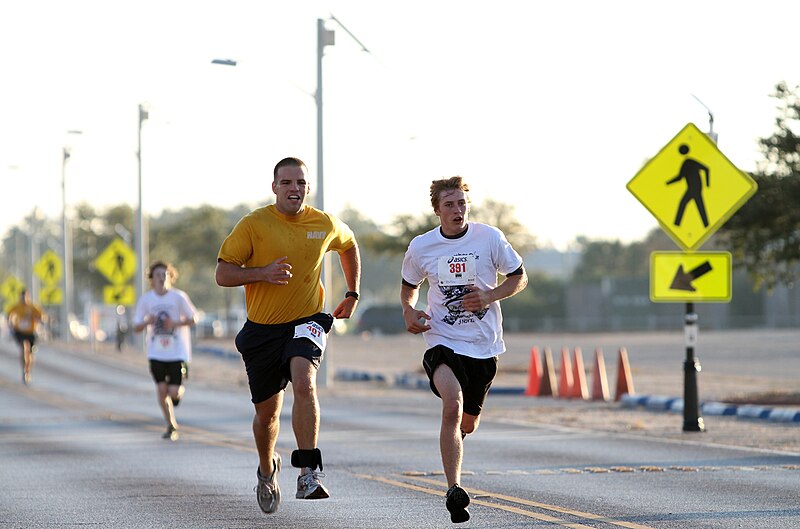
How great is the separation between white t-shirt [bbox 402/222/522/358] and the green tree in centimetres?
1339

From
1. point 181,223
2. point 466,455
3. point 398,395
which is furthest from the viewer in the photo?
point 181,223

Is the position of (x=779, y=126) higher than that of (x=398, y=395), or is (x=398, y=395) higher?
(x=779, y=126)

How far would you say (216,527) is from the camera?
970 cm

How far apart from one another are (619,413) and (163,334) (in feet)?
24.5

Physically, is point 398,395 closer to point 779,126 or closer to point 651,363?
point 779,126

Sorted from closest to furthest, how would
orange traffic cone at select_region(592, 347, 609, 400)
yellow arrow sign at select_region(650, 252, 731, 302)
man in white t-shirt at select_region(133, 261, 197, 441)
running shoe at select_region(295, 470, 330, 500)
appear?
running shoe at select_region(295, 470, 330, 500) < man in white t-shirt at select_region(133, 261, 197, 441) < yellow arrow sign at select_region(650, 252, 731, 302) < orange traffic cone at select_region(592, 347, 609, 400)

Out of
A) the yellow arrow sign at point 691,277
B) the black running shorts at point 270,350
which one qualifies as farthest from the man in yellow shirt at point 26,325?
the black running shorts at point 270,350

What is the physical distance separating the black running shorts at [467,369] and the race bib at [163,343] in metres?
8.15

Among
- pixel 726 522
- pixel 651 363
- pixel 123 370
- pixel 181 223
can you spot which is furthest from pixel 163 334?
pixel 181 223

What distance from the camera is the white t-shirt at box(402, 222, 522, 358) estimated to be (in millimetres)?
9812

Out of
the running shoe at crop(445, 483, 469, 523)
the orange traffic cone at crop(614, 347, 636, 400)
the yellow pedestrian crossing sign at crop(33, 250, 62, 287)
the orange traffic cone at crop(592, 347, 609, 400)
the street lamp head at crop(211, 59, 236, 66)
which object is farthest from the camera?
the yellow pedestrian crossing sign at crop(33, 250, 62, 287)

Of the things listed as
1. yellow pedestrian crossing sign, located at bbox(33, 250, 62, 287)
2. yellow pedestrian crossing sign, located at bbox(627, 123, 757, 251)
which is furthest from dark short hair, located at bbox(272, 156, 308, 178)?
yellow pedestrian crossing sign, located at bbox(33, 250, 62, 287)

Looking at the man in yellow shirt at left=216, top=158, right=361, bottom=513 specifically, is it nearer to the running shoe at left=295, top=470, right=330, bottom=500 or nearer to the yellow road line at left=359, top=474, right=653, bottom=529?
→ the running shoe at left=295, top=470, right=330, bottom=500

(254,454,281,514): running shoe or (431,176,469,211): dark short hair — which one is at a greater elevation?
(431,176,469,211): dark short hair
